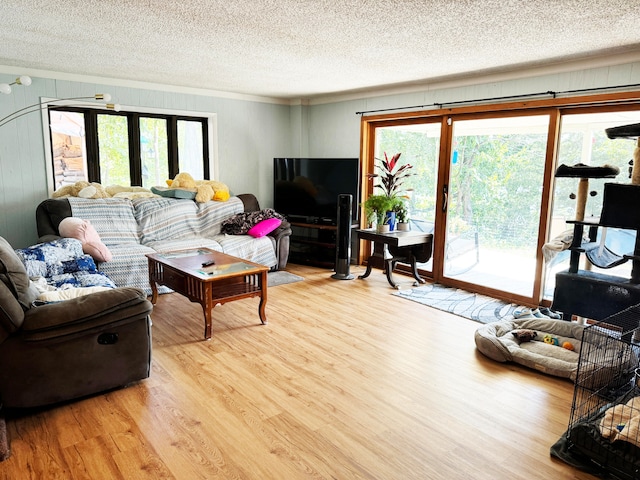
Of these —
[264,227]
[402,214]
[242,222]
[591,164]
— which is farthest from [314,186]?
[591,164]

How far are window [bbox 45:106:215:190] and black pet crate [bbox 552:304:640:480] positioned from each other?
489 cm

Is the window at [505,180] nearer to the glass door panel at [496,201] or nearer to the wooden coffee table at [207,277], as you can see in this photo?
the glass door panel at [496,201]

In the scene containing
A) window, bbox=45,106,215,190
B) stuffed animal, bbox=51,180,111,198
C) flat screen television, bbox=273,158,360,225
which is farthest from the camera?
flat screen television, bbox=273,158,360,225

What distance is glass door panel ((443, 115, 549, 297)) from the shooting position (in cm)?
430

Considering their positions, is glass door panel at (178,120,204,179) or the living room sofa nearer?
the living room sofa

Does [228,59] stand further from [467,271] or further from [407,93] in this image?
[467,271]

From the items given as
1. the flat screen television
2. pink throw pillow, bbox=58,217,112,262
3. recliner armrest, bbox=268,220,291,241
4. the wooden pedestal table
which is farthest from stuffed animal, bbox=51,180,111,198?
the wooden pedestal table

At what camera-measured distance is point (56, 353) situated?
7.82 ft

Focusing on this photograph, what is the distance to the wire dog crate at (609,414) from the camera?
1.94 m

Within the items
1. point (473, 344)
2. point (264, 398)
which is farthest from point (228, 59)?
point (473, 344)

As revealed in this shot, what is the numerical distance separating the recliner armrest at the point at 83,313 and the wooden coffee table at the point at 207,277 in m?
0.76

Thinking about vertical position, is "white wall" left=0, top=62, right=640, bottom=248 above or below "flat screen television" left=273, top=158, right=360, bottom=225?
above

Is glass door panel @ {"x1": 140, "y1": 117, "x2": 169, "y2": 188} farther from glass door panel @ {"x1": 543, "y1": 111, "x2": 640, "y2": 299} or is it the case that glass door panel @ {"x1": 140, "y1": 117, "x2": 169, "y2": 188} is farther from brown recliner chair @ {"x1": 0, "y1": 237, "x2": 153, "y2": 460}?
glass door panel @ {"x1": 543, "y1": 111, "x2": 640, "y2": 299}

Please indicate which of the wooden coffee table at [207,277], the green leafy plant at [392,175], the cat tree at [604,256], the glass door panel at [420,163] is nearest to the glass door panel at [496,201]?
the glass door panel at [420,163]
